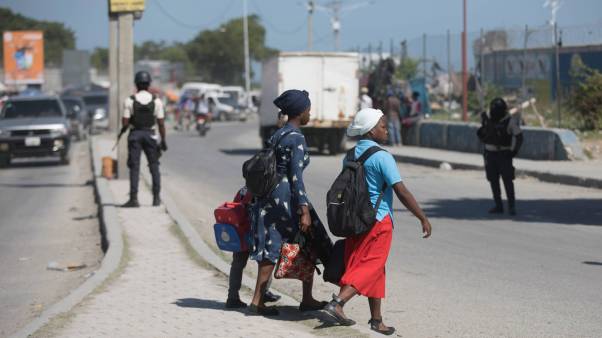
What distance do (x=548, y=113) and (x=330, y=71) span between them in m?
6.13

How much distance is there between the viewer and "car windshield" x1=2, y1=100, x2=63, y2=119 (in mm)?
31578

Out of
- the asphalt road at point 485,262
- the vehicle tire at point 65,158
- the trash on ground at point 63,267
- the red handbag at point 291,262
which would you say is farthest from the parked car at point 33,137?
the red handbag at point 291,262

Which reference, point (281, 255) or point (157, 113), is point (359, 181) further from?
point (157, 113)

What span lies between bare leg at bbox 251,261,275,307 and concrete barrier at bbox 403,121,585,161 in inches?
708

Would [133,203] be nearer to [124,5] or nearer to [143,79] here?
[143,79]

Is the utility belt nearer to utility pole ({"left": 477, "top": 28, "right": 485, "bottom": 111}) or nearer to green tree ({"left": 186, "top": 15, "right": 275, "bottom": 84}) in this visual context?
utility pole ({"left": 477, "top": 28, "right": 485, "bottom": 111})

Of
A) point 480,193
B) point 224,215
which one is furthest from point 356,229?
point 480,193

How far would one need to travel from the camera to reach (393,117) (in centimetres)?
3356

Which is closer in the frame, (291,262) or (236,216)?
(291,262)

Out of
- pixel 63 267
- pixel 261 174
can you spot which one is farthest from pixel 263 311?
pixel 63 267

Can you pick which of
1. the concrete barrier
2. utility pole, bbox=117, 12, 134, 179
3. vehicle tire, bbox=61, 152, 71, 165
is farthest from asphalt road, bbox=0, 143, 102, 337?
the concrete barrier

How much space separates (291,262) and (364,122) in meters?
1.08

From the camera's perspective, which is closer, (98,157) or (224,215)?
(224,215)

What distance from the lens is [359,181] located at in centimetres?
723
